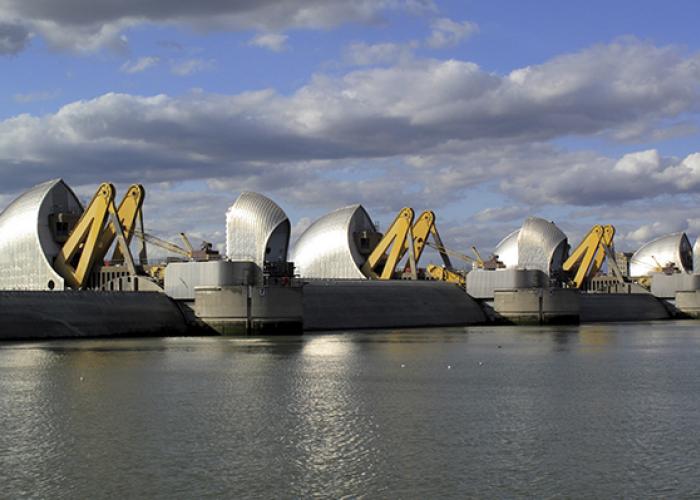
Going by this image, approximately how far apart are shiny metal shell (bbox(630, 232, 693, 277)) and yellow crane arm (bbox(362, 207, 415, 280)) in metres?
46.3

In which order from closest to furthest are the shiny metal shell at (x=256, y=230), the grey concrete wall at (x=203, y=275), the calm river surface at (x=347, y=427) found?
1. the calm river surface at (x=347, y=427)
2. the grey concrete wall at (x=203, y=275)
3. the shiny metal shell at (x=256, y=230)

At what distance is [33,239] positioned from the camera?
257ft

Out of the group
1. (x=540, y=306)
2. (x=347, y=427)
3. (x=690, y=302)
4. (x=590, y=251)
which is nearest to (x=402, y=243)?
(x=540, y=306)

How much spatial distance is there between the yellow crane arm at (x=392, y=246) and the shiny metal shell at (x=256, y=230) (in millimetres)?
16603

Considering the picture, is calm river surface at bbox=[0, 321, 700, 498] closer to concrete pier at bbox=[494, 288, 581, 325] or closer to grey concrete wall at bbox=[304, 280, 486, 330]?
grey concrete wall at bbox=[304, 280, 486, 330]

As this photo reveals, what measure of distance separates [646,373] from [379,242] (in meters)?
67.7

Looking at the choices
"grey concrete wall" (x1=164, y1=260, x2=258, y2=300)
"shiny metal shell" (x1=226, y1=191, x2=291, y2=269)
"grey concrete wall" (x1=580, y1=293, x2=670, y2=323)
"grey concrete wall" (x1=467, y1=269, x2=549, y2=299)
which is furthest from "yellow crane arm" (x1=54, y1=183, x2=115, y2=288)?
"grey concrete wall" (x1=580, y1=293, x2=670, y2=323)

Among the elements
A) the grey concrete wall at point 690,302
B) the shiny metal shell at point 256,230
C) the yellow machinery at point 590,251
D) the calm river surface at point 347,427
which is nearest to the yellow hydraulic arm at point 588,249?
the yellow machinery at point 590,251

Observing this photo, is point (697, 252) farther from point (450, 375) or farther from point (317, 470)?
point (317, 470)

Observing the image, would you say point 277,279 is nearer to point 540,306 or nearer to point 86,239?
point 86,239

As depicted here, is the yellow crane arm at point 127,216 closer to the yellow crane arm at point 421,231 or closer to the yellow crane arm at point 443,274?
the yellow crane arm at point 421,231

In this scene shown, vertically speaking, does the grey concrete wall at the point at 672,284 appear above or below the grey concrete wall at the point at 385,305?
above

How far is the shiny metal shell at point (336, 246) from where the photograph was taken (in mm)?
103125

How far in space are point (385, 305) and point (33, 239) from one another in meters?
28.5
